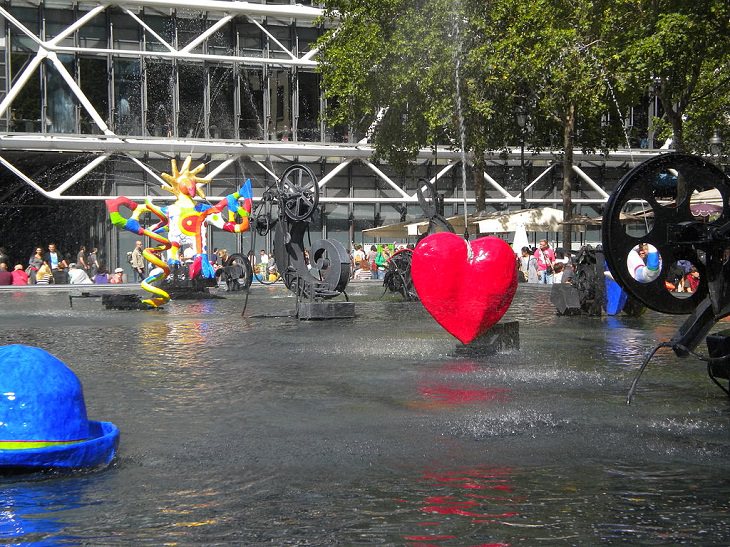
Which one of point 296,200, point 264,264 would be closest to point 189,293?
point 296,200

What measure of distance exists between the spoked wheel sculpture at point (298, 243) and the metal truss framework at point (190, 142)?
68.4 feet

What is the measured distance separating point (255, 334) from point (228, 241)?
29.2 metres

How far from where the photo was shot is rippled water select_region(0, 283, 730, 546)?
4.68 m

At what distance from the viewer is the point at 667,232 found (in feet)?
25.1

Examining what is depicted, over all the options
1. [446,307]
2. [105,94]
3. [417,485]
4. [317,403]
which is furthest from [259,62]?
[417,485]

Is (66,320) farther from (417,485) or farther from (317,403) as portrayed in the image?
(417,485)

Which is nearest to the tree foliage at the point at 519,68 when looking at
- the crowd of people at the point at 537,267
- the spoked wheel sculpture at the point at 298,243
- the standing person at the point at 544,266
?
the standing person at the point at 544,266

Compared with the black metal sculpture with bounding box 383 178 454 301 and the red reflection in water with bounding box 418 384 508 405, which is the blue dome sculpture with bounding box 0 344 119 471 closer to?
the red reflection in water with bounding box 418 384 508 405

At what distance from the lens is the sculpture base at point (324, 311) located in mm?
16578

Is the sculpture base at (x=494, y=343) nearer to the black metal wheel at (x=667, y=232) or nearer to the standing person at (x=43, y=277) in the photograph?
the black metal wheel at (x=667, y=232)

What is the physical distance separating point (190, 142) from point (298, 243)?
23.2 metres

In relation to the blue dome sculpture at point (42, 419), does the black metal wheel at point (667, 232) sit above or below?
above

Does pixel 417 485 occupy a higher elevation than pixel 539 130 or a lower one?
lower

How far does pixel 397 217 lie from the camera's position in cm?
4534
